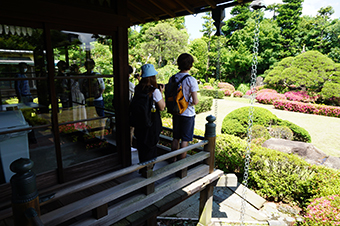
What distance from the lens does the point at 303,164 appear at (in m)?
4.98

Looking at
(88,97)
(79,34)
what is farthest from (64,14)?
(88,97)

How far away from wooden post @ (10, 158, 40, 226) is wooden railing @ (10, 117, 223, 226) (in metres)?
0.16

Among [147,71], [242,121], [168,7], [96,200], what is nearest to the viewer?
[96,200]

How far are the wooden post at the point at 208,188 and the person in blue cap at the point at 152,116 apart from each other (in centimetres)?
104

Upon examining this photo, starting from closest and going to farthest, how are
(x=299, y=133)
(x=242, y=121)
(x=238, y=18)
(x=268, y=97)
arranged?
1. (x=299, y=133)
2. (x=242, y=121)
3. (x=268, y=97)
4. (x=238, y=18)

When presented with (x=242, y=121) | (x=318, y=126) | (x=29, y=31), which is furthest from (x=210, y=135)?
(x=318, y=126)

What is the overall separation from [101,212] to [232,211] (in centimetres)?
371

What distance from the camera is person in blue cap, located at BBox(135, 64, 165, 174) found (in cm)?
238

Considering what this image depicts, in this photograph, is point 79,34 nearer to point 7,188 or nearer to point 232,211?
point 7,188

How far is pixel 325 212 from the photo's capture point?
368 cm

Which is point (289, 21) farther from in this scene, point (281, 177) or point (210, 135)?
point (210, 135)

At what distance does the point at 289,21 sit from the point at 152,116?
3202cm

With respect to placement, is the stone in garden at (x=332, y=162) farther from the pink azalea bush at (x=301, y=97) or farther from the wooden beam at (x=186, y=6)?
the pink azalea bush at (x=301, y=97)

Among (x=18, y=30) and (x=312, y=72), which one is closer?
(x=18, y=30)
